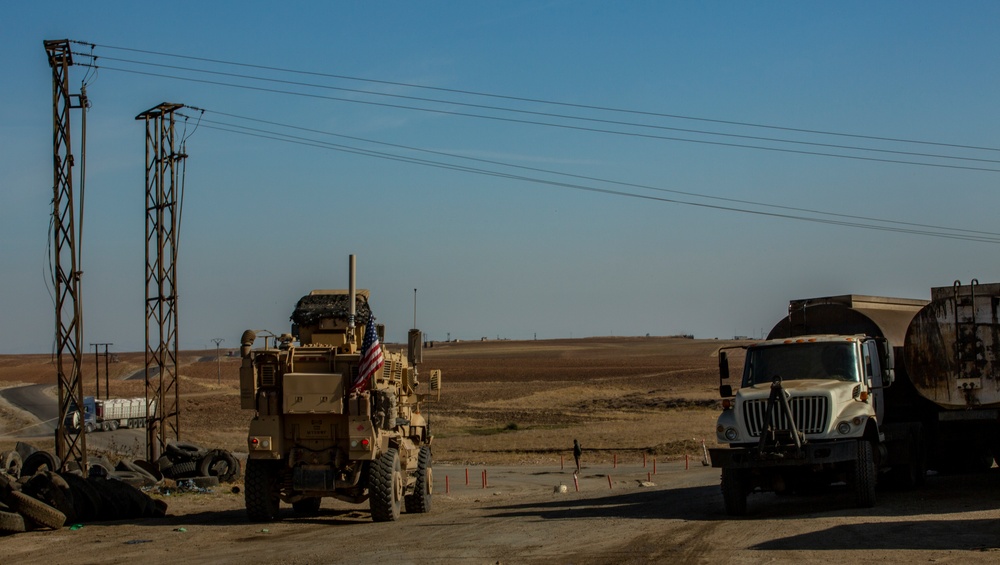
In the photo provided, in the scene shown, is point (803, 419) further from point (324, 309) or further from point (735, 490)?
point (324, 309)

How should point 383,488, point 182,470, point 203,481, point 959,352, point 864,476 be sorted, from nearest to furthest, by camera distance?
point 864,476 → point 959,352 → point 383,488 → point 203,481 → point 182,470

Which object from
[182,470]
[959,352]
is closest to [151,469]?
[182,470]

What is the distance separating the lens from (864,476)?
61.0 feet

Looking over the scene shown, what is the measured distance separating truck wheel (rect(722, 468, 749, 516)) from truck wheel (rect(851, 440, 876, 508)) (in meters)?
1.86

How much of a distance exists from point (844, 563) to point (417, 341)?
448 inches

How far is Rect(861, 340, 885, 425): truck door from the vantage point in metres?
20.0

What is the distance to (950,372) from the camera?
64.1ft

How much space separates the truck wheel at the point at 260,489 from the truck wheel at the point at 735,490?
338 inches

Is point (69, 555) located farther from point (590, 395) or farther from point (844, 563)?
point (590, 395)

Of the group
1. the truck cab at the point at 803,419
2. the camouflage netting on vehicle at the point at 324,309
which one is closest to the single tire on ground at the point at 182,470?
the camouflage netting on vehicle at the point at 324,309

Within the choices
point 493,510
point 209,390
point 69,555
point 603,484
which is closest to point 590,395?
point 209,390

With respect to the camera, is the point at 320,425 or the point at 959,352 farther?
the point at 320,425

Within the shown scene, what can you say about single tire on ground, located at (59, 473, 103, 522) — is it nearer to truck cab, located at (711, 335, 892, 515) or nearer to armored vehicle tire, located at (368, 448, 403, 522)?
armored vehicle tire, located at (368, 448, 403, 522)

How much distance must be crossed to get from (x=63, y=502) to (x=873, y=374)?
15456 mm
